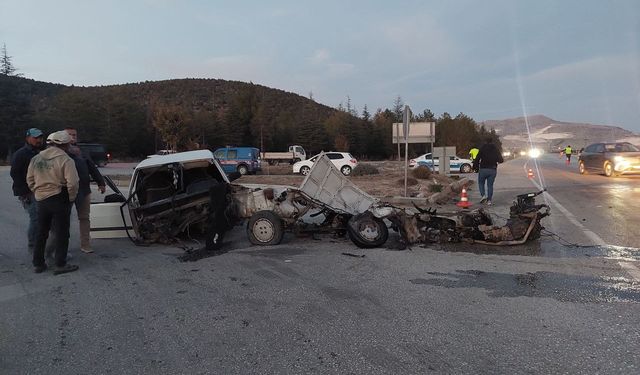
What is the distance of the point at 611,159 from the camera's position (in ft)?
61.3

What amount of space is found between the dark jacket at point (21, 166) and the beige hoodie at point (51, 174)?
19.1 inches

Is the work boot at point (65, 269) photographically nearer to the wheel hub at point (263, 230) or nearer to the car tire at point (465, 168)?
the wheel hub at point (263, 230)

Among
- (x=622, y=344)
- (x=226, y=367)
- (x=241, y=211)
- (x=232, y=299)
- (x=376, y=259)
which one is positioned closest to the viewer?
(x=226, y=367)

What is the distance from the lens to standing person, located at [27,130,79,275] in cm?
527

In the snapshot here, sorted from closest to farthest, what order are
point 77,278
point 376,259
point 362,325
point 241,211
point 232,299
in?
point 362,325, point 232,299, point 77,278, point 376,259, point 241,211

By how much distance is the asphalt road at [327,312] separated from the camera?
10.2ft

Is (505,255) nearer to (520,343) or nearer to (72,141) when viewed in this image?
(520,343)

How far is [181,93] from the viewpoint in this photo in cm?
11412

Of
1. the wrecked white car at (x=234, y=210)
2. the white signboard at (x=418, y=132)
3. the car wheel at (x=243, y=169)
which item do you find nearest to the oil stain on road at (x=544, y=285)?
the wrecked white car at (x=234, y=210)

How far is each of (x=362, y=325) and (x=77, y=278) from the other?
352 cm

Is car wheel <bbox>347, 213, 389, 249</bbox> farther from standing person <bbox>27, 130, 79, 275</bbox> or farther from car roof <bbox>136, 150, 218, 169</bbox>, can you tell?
standing person <bbox>27, 130, 79, 275</bbox>

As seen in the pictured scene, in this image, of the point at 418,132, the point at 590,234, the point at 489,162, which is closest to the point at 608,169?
the point at 418,132

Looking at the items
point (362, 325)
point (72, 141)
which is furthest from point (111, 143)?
point (362, 325)

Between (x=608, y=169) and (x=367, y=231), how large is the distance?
56.2 ft
